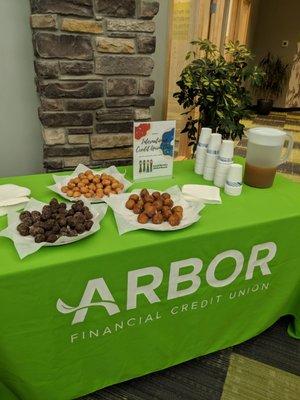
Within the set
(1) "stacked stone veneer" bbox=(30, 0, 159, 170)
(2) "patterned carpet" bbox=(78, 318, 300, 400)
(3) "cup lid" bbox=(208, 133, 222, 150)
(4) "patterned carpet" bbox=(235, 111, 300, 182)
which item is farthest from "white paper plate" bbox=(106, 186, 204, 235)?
(4) "patterned carpet" bbox=(235, 111, 300, 182)

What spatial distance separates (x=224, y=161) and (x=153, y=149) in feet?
0.94

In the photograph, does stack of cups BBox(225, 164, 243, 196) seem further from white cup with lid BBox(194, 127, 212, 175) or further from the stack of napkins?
the stack of napkins

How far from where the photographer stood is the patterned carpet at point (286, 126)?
3544 millimetres

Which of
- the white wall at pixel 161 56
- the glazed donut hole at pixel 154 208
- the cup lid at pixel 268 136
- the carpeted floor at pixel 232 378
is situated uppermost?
the white wall at pixel 161 56

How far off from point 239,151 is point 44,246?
135 inches

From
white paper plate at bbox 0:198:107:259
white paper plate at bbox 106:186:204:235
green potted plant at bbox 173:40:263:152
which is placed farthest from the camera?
green potted plant at bbox 173:40:263:152

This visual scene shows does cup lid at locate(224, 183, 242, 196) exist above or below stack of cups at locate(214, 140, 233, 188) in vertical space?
below

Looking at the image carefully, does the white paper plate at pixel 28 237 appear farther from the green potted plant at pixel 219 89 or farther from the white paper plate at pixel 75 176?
the green potted plant at pixel 219 89

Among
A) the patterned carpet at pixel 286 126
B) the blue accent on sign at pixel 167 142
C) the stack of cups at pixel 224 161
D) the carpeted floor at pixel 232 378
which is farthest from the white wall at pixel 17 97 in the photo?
the patterned carpet at pixel 286 126

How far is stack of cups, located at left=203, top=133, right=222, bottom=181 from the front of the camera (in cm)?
133

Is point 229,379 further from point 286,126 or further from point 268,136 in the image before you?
point 286,126

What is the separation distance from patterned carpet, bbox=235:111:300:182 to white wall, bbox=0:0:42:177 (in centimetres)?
258

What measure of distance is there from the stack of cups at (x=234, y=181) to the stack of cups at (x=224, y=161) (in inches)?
1.7

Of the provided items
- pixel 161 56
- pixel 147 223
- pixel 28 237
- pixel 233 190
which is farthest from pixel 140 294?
pixel 161 56
